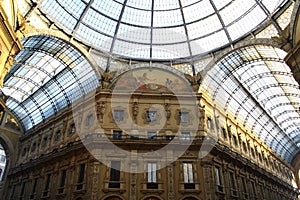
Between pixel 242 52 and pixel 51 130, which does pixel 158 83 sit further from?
pixel 51 130

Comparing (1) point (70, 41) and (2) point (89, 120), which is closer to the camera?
(1) point (70, 41)

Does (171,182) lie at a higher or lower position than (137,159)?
lower

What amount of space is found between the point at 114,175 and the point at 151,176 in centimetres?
383

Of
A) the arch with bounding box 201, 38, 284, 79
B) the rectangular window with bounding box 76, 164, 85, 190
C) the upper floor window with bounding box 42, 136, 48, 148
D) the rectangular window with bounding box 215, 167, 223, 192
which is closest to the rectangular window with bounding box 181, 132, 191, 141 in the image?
the rectangular window with bounding box 215, 167, 223, 192

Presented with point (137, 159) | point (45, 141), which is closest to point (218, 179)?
point (137, 159)

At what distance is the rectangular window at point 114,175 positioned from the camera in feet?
82.9

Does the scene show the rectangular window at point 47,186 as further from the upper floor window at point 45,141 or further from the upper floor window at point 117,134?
the upper floor window at point 117,134

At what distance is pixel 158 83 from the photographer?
1261 inches

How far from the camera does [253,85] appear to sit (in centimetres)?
4041

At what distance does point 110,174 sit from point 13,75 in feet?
83.1

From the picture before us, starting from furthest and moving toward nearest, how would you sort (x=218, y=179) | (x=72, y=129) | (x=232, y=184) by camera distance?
1. (x=72, y=129)
2. (x=232, y=184)
3. (x=218, y=179)

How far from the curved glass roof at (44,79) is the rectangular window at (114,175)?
1169 cm

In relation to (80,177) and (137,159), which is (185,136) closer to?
(137,159)

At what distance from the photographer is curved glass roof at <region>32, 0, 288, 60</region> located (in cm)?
2977
